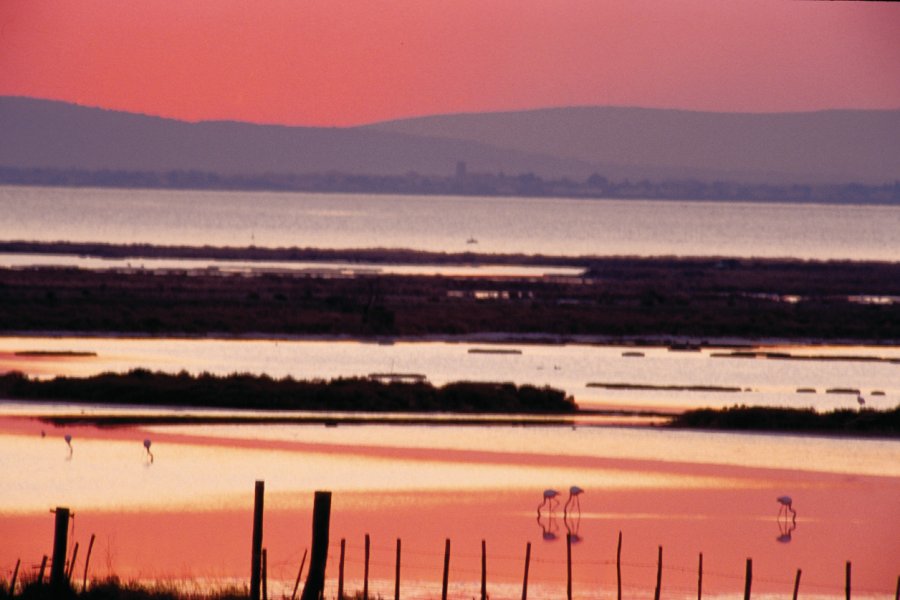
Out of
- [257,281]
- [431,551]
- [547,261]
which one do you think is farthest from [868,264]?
[431,551]

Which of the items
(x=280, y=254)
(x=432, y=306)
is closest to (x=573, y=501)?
(x=432, y=306)

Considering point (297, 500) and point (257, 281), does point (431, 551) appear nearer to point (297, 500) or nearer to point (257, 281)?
point (297, 500)

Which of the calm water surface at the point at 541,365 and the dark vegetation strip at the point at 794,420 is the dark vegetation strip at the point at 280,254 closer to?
the calm water surface at the point at 541,365

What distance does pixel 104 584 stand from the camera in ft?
55.7

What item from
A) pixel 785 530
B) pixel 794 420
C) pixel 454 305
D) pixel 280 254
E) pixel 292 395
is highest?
pixel 280 254

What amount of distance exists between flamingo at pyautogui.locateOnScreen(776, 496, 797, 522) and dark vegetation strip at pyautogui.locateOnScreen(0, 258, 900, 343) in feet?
96.0

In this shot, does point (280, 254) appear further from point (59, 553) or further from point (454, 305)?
point (59, 553)

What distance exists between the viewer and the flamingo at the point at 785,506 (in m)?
26.3

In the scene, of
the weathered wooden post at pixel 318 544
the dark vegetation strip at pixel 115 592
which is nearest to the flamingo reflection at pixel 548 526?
the dark vegetation strip at pixel 115 592

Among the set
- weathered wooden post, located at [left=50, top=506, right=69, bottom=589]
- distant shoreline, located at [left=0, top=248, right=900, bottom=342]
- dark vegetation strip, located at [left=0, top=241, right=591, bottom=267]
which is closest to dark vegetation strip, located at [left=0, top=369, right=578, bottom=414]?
distant shoreline, located at [left=0, top=248, right=900, bottom=342]

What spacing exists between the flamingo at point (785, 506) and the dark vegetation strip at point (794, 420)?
8.19 m

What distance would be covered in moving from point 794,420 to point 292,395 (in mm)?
10891

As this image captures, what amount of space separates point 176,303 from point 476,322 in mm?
11454

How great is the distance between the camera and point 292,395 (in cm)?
3822
